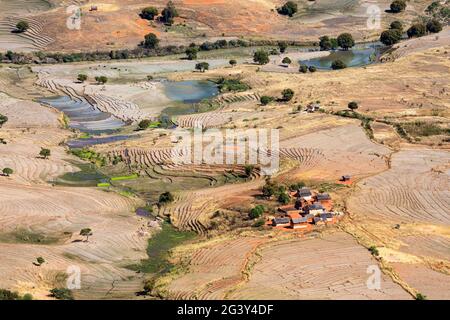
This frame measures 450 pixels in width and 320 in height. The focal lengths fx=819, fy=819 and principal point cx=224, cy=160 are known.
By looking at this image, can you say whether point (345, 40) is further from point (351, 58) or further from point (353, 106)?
point (353, 106)

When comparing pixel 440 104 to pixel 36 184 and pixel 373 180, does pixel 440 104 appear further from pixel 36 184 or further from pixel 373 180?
pixel 36 184

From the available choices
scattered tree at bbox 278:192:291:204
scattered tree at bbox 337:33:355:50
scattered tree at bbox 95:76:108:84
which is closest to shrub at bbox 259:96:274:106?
scattered tree at bbox 95:76:108:84

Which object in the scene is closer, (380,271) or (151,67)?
(380,271)

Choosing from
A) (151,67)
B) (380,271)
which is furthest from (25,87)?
(380,271)

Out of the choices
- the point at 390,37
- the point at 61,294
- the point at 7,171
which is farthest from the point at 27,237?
the point at 390,37

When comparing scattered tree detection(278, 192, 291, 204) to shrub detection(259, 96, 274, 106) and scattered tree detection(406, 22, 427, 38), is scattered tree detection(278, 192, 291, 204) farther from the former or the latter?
scattered tree detection(406, 22, 427, 38)
